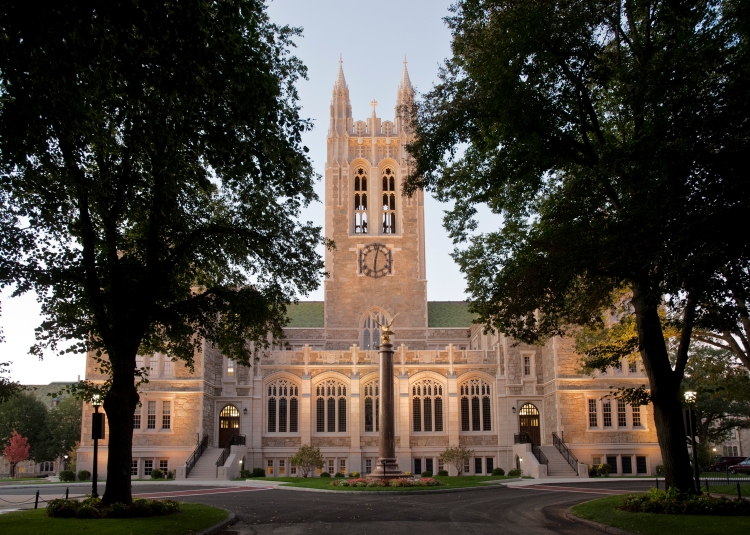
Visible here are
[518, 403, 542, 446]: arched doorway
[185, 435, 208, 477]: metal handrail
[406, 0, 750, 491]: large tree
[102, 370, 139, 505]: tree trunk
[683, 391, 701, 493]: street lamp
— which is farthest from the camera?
[518, 403, 542, 446]: arched doorway

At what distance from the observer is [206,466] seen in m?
42.1

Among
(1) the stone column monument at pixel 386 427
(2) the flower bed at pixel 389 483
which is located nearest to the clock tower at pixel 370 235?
(1) the stone column monument at pixel 386 427

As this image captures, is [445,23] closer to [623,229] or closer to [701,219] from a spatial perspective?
[623,229]

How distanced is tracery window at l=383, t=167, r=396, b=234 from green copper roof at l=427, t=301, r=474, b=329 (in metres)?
7.40

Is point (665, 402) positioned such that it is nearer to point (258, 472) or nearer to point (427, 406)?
point (258, 472)

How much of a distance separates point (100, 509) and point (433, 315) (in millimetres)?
45152

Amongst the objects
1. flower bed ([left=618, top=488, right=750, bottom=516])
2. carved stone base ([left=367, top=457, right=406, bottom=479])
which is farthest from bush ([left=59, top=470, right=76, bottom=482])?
flower bed ([left=618, top=488, right=750, bottom=516])

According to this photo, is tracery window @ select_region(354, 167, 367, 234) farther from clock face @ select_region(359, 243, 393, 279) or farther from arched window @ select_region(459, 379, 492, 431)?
arched window @ select_region(459, 379, 492, 431)

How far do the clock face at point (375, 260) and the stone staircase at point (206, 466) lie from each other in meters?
20.5

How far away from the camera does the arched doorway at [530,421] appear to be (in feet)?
157

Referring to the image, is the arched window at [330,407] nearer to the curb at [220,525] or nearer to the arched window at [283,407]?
the arched window at [283,407]

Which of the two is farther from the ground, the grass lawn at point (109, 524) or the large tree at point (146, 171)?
the large tree at point (146, 171)

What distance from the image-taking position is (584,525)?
17.3 meters

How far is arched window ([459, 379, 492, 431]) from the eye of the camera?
158ft
